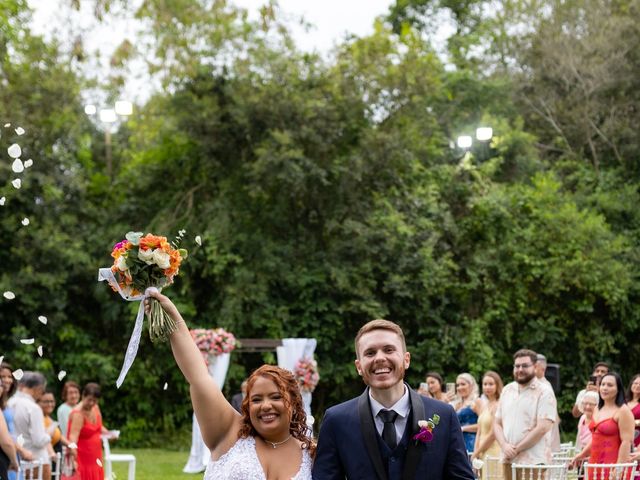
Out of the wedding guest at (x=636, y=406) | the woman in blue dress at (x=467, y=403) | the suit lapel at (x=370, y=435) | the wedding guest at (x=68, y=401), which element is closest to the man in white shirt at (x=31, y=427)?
the wedding guest at (x=68, y=401)

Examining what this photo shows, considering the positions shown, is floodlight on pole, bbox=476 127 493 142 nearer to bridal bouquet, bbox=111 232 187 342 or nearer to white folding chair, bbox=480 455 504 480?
white folding chair, bbox=480 455 504 480

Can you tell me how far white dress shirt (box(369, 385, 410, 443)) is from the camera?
341 centimetres

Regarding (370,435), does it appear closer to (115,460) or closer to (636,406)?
(636,406)

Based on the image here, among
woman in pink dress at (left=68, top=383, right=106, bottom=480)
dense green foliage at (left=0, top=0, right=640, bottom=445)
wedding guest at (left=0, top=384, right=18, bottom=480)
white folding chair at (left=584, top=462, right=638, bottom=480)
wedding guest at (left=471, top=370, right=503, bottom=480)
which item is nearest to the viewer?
wedding guest at (left=0, top=384, right=18, bottom=480)

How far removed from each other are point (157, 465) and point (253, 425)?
13039mm

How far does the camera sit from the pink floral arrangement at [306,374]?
50.6ft

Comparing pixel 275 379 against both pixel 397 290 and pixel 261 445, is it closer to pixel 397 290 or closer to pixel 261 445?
pixel 261 445

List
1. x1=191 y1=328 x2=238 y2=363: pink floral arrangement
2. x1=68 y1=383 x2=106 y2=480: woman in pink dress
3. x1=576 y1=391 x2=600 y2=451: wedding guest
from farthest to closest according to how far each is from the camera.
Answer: x1=191 y1=328 x2=238 y2=363: pink floral arrangement → x1=68 y1=383 x2=106 y2=480: woman in pink dress → x1=576 y1=391 x2=600 y2=451: wedding guest

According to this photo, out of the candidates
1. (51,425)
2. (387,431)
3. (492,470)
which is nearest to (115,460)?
(51,425)

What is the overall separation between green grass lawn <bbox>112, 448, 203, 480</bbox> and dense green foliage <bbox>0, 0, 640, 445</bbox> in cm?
157

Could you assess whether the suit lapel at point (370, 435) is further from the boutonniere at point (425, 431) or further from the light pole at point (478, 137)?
the light pole at point (478, 137)

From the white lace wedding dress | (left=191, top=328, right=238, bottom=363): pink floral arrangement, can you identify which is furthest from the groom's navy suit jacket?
(left=191, top=328, right=238, bottom=363): pink floral arrangement

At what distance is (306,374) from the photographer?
51.0ft

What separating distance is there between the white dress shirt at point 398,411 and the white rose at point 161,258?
3.86ft
